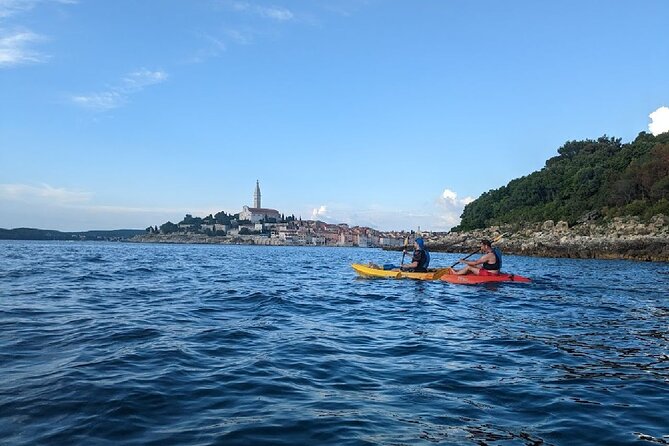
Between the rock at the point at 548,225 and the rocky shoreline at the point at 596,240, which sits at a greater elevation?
the rock at the point at 548,225

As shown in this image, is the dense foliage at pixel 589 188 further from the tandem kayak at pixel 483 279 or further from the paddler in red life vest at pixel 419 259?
the paddler in red life vest at pixel 419 259

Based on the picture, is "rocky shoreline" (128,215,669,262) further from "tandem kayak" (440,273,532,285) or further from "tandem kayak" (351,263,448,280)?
"tandem kayak" (440,273,532,285)

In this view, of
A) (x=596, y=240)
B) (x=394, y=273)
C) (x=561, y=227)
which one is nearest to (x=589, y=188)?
(x=561, y=227)

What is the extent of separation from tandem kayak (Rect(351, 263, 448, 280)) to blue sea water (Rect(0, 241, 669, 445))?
7079 millimetres

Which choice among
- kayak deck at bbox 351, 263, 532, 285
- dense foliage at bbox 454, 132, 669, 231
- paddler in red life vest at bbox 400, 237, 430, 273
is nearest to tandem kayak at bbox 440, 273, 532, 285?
kayak deck at bbox 351, 263, 532, 285

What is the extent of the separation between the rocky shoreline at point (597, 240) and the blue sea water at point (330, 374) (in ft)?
112

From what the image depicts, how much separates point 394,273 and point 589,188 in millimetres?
62177

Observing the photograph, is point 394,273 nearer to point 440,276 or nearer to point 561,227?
point 440,276

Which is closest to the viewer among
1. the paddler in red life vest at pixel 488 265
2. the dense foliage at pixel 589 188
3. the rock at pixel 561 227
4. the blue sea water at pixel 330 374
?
the blue sea water at pixel 330 374

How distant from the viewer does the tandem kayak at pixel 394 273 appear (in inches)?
816

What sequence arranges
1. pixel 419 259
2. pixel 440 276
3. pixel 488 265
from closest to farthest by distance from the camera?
pixel 488 265 → pixel 440 276 → pixel 419 259

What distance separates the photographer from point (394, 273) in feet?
73.4

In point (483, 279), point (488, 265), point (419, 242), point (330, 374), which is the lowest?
point (330, 374)

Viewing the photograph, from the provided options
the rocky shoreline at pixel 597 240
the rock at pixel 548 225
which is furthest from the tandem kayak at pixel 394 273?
the rock at pixel 548 225
